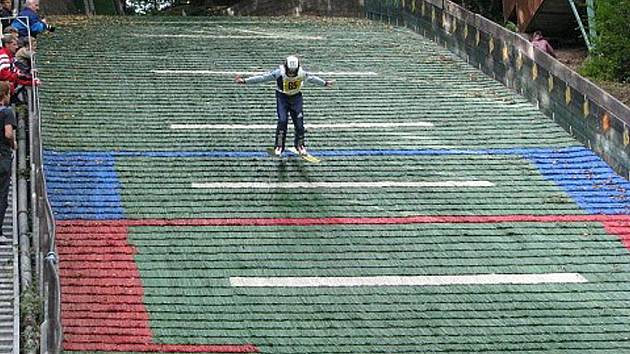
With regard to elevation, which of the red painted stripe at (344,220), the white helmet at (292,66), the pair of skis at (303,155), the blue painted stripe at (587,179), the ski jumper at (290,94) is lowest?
the blue painted stripe at (587,179)

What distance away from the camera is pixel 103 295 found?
1208cm

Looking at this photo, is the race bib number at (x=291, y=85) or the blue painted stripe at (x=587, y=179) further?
the race bib number at (x=291, y=85)

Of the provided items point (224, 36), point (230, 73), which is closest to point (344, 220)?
point (230, 73)

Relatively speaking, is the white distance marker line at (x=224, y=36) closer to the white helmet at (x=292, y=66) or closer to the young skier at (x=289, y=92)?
the young skier at (x=289, y=92)

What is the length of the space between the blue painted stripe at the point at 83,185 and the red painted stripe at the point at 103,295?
1.30 feet

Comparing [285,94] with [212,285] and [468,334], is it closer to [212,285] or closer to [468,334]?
[212,285]

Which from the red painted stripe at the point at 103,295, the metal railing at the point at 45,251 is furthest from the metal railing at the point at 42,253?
the red painted stripe at the point at 103,295

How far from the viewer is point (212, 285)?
12500 mm

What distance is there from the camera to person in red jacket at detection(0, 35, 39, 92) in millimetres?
13828

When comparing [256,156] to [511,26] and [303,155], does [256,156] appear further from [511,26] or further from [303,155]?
[511,26]

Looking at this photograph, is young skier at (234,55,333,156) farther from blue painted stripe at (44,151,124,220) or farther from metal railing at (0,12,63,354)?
metal railing at (0,12,63,354)

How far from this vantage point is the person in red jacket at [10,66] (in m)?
13.8

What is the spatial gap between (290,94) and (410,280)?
13.1ft

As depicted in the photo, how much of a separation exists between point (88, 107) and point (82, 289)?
6.77 m
